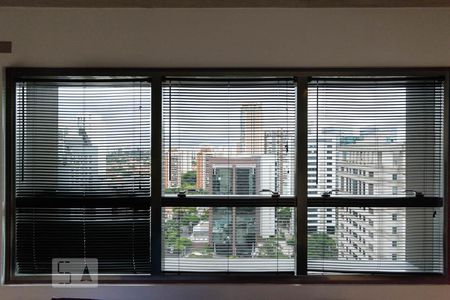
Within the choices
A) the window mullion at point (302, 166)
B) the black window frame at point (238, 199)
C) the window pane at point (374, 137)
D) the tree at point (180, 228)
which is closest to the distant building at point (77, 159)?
the black window frame at point (238, 199)

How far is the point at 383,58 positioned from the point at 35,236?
2954 millimetres

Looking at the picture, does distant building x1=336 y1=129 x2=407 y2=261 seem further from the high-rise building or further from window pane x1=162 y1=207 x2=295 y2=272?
the high-rise building

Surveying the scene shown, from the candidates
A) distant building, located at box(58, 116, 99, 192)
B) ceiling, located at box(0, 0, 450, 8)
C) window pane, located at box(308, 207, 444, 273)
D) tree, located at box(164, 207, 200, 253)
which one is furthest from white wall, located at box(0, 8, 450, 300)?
distant building, located at box(58, 116, 99, 192)

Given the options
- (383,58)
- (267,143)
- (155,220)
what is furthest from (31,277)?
(383,58)

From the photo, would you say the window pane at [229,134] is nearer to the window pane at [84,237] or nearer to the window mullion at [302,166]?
the window mullion at [302,166]

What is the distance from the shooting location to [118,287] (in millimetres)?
2395

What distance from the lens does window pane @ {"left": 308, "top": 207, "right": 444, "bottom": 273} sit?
243 cm

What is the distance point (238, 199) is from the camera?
2.43 meters

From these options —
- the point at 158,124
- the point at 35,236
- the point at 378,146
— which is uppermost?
the point at 158,124

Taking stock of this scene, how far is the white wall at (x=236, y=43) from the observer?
2.40 m

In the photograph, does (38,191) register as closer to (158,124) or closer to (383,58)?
(158,124)

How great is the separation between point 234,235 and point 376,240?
3.57ft

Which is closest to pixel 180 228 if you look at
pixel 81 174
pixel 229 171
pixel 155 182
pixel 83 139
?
pixel 155 182

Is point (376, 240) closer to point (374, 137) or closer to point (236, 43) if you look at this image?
point (374, 137)
